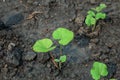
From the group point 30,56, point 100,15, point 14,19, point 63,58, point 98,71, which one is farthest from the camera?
point 14,19

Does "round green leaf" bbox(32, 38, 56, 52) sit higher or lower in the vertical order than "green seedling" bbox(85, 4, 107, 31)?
lower

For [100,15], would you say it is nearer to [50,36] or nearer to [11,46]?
[50,36]

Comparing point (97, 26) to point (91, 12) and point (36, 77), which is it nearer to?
point (91, 12)

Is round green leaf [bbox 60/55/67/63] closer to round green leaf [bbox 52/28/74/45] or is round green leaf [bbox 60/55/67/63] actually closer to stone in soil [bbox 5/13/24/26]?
round green leaf [bbox 52/28/74/45]

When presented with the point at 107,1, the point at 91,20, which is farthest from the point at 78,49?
the point at 107,1

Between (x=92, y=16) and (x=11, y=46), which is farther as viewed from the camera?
(x=92, y=16)

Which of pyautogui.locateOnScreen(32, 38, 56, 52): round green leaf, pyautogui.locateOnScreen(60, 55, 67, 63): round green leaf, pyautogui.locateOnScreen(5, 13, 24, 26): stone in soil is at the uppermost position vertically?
pyautogui.locateOnScreen(32, 38, 56, 52): round green leaf

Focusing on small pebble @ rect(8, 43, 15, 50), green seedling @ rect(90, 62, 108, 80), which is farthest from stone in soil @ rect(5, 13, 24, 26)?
green seedling @ rect(90, 62, 108, 80)

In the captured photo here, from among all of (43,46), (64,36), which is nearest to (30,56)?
(43,46)
